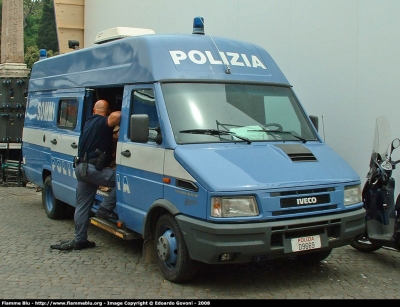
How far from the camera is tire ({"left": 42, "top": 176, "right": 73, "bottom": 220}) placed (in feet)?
31.9

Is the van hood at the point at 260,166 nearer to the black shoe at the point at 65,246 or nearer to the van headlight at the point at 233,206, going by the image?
the van headlight at the point at 233,206

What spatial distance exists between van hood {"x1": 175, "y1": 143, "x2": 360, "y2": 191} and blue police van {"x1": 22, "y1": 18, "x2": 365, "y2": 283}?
12 mm

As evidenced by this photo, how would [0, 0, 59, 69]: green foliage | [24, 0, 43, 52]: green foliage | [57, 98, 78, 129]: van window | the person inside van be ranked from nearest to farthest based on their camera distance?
1. the person inside van
2. [57, 98, 78, 129]: van window
3. [0, 0, 59, 69]: green foliage
4. [24, 0, 43, 52]: green foliage

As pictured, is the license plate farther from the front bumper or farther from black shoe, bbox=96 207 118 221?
black shoe, bbox=96 207 118 221

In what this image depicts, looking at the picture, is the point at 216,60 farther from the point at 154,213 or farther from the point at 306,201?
the point at 306,201

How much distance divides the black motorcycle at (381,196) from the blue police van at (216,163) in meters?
0.72

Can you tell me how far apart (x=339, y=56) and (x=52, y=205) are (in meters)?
5.36

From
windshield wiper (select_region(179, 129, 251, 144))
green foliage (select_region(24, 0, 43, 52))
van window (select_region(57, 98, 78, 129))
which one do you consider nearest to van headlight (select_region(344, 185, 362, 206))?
windshield wiper (select_region(179, 129, 251, 144))

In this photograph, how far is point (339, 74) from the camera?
8.92m

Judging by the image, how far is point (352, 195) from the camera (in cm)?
606

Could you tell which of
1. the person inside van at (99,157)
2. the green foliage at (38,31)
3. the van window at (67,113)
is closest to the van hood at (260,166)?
the person inside van at (99,157)

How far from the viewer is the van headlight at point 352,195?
19.6 feet

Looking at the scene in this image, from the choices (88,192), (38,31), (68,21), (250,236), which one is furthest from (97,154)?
(38,31)

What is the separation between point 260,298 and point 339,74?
4.54m
